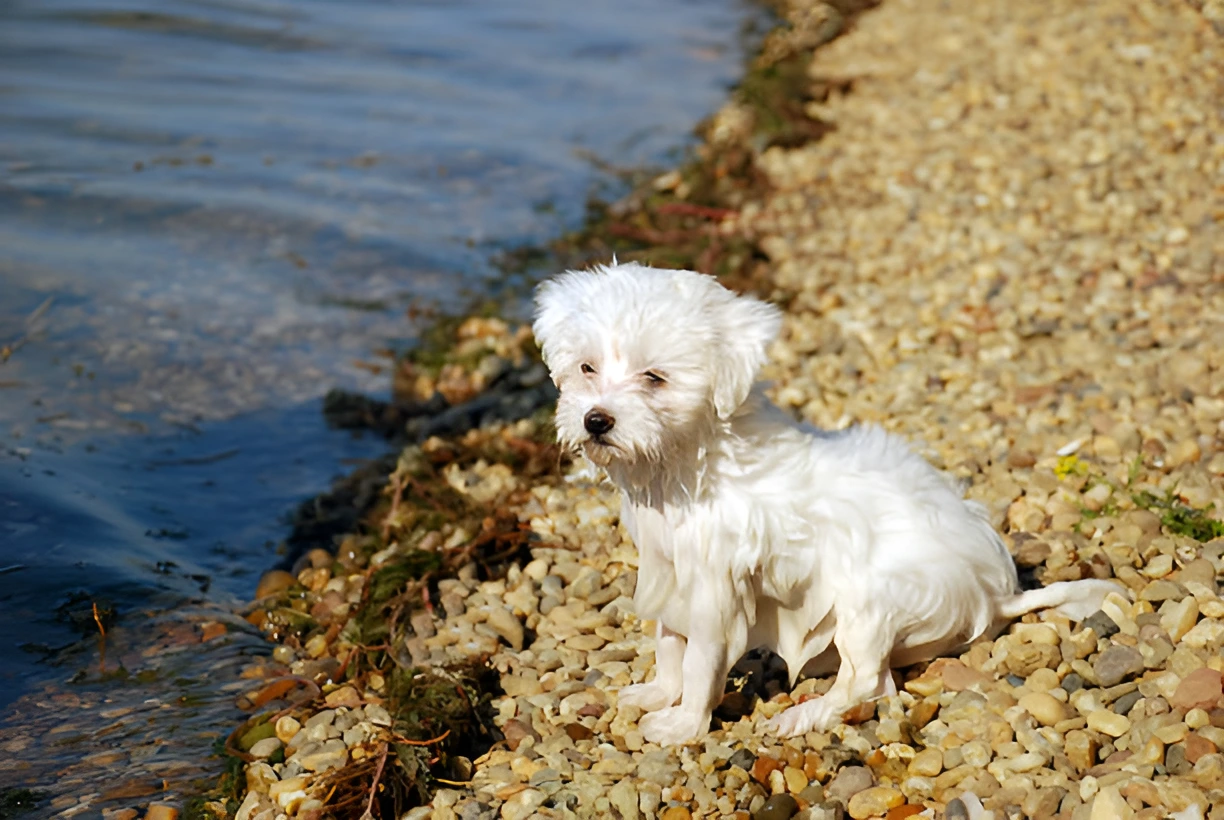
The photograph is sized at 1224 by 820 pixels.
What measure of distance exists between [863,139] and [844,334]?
3.47m

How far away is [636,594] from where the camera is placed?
431 cm

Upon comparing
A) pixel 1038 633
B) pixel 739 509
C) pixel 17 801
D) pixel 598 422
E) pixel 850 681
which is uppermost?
pixel 598 422

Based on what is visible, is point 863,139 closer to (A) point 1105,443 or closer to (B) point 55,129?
(A) point 1105,443

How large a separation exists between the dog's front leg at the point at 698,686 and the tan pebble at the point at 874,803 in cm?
57

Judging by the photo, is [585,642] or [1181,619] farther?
[585,642]

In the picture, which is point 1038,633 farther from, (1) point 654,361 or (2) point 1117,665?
(1) point 654,361

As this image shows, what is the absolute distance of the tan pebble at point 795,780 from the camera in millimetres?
3979

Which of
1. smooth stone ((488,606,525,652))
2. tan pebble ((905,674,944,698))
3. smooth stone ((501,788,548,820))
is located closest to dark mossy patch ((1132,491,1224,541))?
tan pebble ((905,674,944,698))

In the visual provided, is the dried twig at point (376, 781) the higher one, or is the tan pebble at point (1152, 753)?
the tan pebble at point (1152, 753)

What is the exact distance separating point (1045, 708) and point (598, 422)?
172 cm

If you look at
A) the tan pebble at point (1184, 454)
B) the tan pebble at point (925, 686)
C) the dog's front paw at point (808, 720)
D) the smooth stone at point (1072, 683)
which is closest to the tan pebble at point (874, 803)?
the dog's front paw at point (808, 720)

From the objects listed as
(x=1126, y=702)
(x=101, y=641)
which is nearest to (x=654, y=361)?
(x=1126, y=702)

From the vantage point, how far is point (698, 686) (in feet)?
13.7

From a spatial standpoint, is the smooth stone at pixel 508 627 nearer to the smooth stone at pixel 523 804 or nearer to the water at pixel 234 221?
the smooth stone at pixel 523 804
